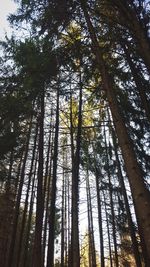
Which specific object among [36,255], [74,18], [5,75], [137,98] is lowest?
[36,255]

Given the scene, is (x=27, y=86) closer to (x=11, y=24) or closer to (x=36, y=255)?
(x=11, y=24)

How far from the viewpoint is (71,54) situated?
27.9 ft

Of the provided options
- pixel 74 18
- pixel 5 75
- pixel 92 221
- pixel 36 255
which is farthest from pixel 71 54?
pixel 92 221

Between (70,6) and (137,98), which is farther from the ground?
(70,6)

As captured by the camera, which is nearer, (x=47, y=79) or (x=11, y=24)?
(x=47, y=79)

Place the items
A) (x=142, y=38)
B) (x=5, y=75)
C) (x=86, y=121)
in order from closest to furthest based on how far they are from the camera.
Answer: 1. (x=142, y=38)
2. (x=5, y=75)
3. (x=86, y=121)

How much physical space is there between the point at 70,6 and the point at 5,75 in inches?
216

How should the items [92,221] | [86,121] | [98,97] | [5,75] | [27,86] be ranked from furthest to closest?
[92,221] → [86,121] → [5,75] → [98,97] → [27,86]

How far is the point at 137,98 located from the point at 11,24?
14.5 feet

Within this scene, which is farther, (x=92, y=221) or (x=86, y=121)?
(x=92, y=221)

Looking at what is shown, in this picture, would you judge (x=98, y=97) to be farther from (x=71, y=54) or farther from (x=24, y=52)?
(x=24, y=52)

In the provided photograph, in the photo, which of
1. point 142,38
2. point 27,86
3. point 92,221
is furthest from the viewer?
point 92,221

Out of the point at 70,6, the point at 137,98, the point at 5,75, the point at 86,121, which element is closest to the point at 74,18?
the point at 70,6

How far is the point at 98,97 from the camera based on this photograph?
30.6 ft
